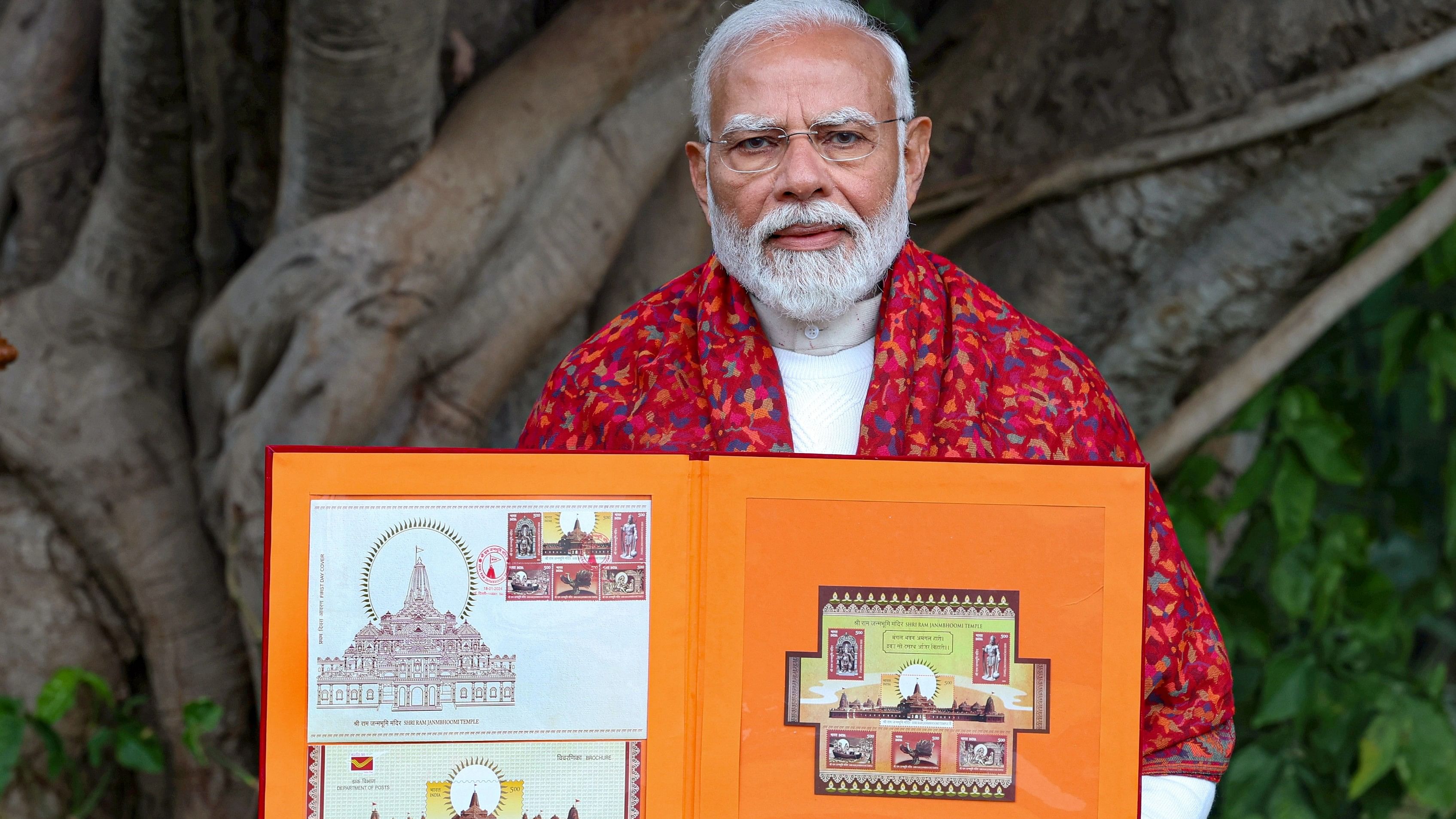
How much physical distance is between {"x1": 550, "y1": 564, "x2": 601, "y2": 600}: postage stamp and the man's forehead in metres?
0.56

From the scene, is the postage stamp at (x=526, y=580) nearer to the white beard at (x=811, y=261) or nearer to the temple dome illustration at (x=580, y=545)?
Answer: the temple dome illustration at (x=580, y=545)

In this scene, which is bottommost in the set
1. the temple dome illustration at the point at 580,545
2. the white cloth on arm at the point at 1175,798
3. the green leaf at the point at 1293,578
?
the white cloth on arm at the point at 1175,798

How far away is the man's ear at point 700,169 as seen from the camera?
150cm

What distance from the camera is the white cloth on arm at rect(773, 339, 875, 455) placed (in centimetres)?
139

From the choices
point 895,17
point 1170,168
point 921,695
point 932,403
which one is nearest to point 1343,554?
point 1170,168

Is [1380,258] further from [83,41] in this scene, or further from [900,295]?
[83,41]

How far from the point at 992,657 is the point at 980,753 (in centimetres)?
8

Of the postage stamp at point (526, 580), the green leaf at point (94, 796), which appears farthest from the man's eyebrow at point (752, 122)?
the green leaf at point (94, 796)

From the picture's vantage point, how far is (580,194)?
2352mm

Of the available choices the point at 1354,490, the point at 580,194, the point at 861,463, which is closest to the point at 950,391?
the point at 861,463

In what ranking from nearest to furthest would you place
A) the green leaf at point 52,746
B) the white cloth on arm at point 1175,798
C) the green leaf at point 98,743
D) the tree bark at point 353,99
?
the white cloth on arm at point 1175,798
the tree bark at point 353,99
the green leaf at point 52,746
the green leaf at point 98,743

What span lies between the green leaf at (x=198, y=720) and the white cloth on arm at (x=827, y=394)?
144 cm

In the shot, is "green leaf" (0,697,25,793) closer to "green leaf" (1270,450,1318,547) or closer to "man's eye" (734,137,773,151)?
"man's eye" (734,137,773,151)

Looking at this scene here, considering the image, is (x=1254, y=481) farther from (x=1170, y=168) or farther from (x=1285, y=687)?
(x=1170, y=168)
